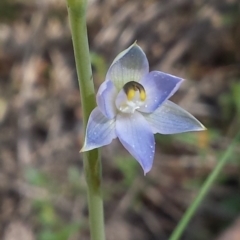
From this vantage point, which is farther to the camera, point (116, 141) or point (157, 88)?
point (116, 141)

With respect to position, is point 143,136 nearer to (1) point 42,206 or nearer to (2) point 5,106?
(1) point 42,206

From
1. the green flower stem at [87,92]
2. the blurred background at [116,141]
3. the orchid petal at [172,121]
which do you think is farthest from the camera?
the blurred background at [116,141]

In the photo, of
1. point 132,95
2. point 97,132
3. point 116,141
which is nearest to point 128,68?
point 132,95

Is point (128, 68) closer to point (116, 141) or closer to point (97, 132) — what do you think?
point (97, 132)

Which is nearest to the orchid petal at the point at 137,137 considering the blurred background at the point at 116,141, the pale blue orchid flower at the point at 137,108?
the pale blue orchid flower at the point at 137,108

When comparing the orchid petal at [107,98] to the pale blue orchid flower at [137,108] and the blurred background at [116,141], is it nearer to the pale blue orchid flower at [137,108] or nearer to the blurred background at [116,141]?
the pale blue orchid flower at [137,108]
